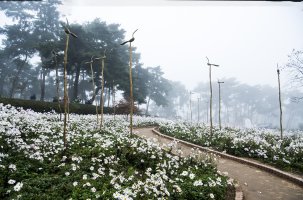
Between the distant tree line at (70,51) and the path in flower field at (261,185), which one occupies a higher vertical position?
the distant tree line at (70,51)

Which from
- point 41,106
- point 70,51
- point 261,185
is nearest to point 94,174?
point 261,185

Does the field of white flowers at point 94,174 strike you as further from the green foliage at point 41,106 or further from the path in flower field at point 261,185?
the green foliage at point 41,106

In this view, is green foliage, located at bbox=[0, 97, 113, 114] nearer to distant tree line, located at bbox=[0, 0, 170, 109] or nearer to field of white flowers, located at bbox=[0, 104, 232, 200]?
distant tree line, located at bbox=[0, 0, 170, 109]

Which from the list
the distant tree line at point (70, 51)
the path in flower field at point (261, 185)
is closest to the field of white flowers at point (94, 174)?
the path in flower field at point (261, 185)

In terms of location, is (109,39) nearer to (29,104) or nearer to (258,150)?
(29,104)

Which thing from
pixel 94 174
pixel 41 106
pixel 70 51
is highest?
pixel 70 51

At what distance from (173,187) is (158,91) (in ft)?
191

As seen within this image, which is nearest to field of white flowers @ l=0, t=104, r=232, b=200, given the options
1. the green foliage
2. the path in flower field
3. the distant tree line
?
the path in flower field

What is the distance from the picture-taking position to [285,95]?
90.2 metres

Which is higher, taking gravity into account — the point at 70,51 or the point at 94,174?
the point at 70,51

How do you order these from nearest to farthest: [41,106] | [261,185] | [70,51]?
1. [261,185]
2. [41,106]
3. [70,51]

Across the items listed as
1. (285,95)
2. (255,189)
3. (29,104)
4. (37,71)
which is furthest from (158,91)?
(255,189)

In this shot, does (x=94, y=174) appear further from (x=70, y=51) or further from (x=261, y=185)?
(x=70, y=51)

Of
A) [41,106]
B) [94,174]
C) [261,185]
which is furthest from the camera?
[41,106]
